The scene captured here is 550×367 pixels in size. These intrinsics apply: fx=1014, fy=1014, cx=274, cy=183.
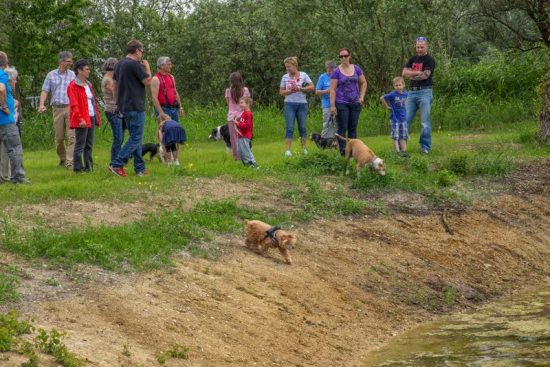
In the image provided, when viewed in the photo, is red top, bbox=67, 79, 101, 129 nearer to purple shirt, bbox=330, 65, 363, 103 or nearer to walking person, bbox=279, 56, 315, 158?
walking person, bbox=279, 56, 315, 158

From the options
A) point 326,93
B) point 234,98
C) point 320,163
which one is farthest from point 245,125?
point 326,93

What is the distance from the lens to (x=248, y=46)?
3128 centimetres

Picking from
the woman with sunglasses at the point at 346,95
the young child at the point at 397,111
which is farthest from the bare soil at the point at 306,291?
the young child at the point at 397,111

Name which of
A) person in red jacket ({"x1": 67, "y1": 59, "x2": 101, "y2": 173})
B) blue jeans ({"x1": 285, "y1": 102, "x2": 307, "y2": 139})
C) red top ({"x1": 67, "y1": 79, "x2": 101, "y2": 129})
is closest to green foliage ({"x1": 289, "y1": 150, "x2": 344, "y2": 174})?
blue jeans ({"x1": 285, "y1": 102, "x2": 307, "y2": 139})

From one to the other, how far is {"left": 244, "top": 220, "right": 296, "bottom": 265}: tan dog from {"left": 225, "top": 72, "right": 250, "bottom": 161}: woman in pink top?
204 inches

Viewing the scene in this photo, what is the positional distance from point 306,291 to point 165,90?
21.8 feet

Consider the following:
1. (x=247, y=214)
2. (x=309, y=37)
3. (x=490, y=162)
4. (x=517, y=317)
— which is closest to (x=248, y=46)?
(x=309, y=37)

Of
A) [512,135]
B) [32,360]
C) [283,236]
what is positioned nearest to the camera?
[32,360]

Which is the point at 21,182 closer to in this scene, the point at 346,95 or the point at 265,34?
the point at 346,95

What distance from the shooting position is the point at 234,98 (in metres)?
17.1

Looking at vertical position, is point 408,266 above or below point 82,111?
below

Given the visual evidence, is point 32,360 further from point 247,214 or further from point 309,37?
point 309,37

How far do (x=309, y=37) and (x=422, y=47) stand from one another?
10.0 meters

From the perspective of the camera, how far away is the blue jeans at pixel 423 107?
18547mm
